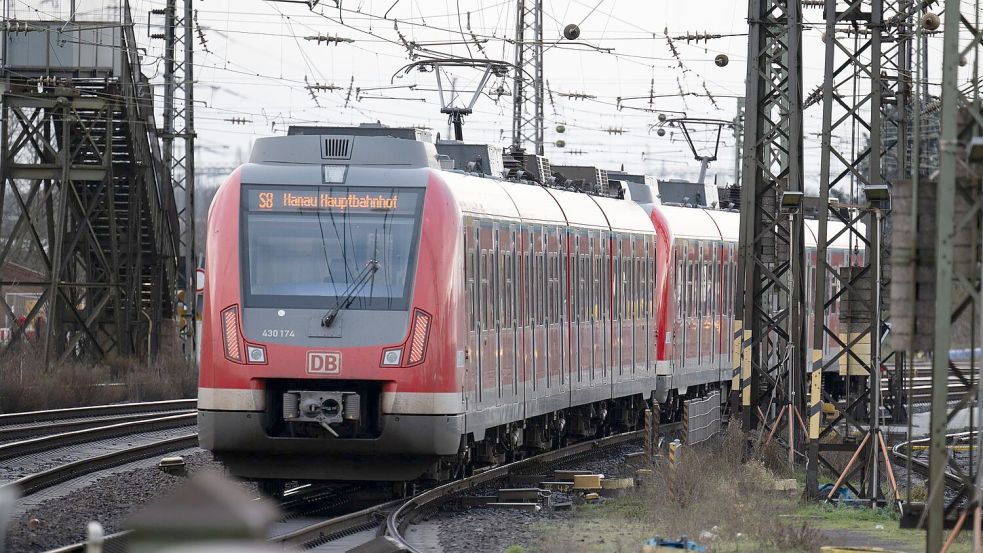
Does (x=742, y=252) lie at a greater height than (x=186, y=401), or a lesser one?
greater

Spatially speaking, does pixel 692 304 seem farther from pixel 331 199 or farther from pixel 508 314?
pixel 331 199

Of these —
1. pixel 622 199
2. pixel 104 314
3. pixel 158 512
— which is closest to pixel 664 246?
pixel 622 199

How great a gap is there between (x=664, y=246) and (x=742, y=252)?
4940 mm

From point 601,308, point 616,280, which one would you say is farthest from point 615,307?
point 601,308

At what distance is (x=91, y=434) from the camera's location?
75.4ft

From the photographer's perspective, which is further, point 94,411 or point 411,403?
point 94,411

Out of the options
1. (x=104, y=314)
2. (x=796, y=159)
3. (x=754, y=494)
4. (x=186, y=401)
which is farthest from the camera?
(x=104, y=314)

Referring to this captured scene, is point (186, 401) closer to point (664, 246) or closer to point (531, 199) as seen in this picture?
point (664, 246)

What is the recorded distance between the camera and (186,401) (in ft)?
103

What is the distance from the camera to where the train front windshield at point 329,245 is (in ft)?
48.1

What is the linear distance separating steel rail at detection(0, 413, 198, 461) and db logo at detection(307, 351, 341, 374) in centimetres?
665

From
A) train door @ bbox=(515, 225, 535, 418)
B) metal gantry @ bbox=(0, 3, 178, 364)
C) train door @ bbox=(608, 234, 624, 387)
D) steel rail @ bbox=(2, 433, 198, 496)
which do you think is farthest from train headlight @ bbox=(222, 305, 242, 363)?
metal gantry @ bbox=(0, 3, 178, 364)

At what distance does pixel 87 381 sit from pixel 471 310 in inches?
700

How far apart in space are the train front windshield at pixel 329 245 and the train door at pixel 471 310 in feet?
3.25
